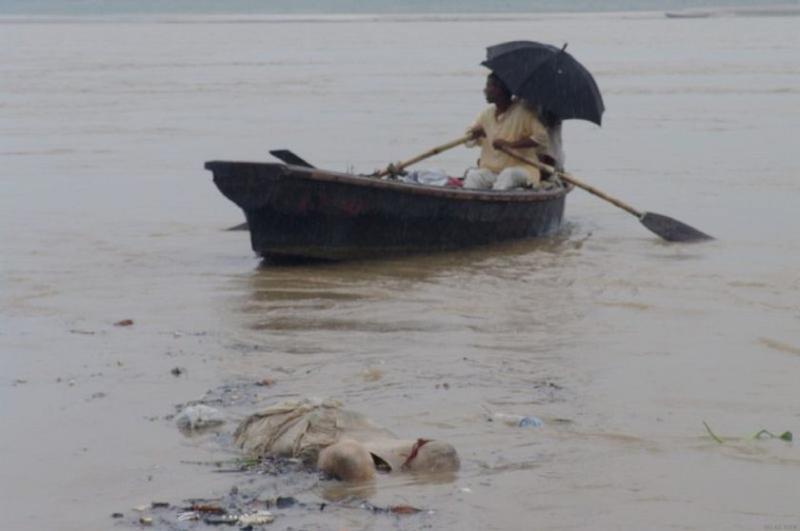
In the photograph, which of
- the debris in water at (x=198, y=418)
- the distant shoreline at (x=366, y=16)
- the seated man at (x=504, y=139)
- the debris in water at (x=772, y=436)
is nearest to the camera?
the debris in water at (x=772, y=436)

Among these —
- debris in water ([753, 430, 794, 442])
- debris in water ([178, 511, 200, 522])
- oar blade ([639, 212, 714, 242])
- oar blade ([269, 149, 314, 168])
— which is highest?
oar blade ([269, 149, 314, 168])

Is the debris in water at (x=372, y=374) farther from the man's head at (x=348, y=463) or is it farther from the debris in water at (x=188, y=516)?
the debris in water at (x=188, y=516)

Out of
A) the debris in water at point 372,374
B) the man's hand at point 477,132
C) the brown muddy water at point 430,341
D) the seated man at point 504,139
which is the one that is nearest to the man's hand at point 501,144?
the seated man at point 504,139

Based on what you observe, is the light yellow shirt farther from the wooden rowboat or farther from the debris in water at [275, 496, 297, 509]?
the debris in water at [275, 496, 297, 509]

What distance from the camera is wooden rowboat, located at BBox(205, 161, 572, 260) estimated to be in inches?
411

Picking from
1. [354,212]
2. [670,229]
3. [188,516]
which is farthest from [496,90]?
[188,516]

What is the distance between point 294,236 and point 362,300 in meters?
1.07

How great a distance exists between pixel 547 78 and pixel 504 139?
55 centimetres

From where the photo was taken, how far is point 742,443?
6703 millimetres

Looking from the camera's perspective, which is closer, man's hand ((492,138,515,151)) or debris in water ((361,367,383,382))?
debris in water ((361,367,383,382))

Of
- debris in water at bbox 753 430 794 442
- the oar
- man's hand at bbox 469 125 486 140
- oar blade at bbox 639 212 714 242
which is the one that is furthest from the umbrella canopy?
debris in water at bbox 753 430 794 442

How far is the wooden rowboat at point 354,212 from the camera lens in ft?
34.2

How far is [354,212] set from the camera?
10.9 meters

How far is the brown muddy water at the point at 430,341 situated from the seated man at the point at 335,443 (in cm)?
11
